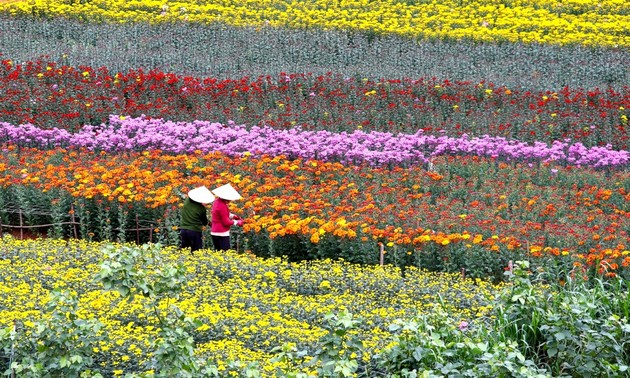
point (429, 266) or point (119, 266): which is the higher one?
point (119, 266)

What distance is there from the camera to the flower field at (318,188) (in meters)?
7.91

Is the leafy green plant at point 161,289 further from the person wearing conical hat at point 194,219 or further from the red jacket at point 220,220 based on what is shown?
the person wearing conical hat at point 194,219

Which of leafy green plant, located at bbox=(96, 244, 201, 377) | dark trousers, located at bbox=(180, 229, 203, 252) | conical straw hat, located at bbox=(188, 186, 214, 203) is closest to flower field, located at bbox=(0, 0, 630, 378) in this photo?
leafy green plant, located at bbox=(96, 244, 201, 377)

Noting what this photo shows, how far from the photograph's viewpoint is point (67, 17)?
24984 millimetres

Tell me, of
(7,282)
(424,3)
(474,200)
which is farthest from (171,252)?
(424,3)

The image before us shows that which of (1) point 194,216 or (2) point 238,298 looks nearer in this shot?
(2) point 238,298

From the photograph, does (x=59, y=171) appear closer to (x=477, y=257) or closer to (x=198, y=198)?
(x=198, y=198)

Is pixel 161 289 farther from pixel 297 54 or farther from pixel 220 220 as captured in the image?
pixel 297 54

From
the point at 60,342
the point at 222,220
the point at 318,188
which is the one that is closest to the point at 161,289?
the point at 60,342

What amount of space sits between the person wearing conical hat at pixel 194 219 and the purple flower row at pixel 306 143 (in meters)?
2.91

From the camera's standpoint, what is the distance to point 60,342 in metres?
7.70

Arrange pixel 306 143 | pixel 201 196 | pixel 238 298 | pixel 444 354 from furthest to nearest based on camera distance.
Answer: pixel 306 143 < pixel 201 196 < pixel 238 298 < pixel 444 354

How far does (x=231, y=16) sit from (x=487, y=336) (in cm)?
1848

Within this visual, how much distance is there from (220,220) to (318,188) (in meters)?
2.03
